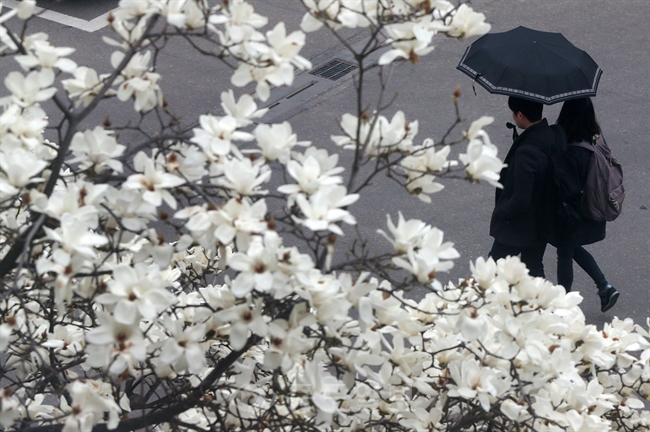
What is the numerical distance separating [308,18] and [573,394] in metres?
1.27

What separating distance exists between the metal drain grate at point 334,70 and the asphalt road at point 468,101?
0.10 metres

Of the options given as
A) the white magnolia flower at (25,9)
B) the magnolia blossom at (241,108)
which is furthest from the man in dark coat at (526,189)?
the white magnolia flower at (25,9)

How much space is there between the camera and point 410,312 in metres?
2.66

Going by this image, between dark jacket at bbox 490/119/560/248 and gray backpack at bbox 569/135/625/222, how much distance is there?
0.22m

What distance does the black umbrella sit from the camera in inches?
187

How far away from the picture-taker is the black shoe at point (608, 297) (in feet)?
18.6

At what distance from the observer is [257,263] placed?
1943 millimetres

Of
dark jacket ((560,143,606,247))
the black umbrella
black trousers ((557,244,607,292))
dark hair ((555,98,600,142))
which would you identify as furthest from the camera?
black trousers ((557,244,607,292))

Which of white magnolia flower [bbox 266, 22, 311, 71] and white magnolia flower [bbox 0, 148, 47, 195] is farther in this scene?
white magnolia flower [bbox 266, 22, 311, 71]

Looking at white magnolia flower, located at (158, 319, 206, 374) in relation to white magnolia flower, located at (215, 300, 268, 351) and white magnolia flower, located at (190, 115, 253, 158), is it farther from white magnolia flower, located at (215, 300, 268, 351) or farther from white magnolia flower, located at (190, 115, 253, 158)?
white magnolia flower, located at (190, 115, 253, 158)

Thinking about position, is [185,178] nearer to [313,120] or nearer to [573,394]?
[573,394]

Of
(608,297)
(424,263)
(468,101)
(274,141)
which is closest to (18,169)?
(274,141)

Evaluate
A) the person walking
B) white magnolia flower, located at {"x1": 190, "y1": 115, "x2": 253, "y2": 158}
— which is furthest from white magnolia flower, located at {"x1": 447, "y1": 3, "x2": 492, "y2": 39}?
the person walking

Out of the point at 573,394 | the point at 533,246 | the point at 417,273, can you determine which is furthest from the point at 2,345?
the point at 533,246
